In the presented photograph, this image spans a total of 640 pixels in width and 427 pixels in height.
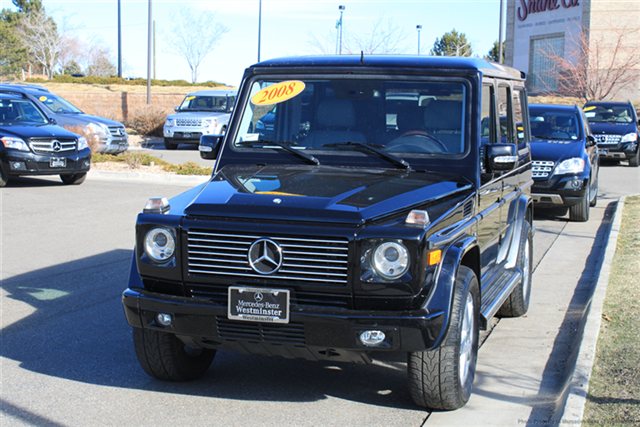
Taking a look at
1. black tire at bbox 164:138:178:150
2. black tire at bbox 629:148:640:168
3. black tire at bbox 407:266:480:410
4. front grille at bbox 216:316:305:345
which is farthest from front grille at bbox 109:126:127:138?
black tire at bbox 407:266:480:410

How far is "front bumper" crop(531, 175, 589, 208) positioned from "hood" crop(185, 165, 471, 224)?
26.9ft

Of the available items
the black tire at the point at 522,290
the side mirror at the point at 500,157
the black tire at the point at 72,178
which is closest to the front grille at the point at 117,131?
the black tire at the point at 72,178

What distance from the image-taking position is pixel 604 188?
18984 mm

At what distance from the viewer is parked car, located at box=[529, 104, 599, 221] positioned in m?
13.5

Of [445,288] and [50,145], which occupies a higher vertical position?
[50,145]

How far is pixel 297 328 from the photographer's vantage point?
4797 millimetres

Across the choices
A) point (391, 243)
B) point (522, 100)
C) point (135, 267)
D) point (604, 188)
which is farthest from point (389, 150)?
point (604, 188)

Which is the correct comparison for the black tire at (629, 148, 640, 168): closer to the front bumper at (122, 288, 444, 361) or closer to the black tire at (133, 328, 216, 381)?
the black tire at (133, 328, 216, 381)

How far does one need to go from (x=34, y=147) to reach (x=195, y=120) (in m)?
11.1

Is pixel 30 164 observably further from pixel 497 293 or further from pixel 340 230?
pixel 340 230

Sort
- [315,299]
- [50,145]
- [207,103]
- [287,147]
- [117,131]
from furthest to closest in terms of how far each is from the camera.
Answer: [207,103] → [117,131] → [50,145] → [287,147] → [315,299]

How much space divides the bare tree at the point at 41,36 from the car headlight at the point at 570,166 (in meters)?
63.0

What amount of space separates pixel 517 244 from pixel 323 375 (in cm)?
234

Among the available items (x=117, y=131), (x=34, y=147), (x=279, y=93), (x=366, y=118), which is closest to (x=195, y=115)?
(x=117, y=131)
